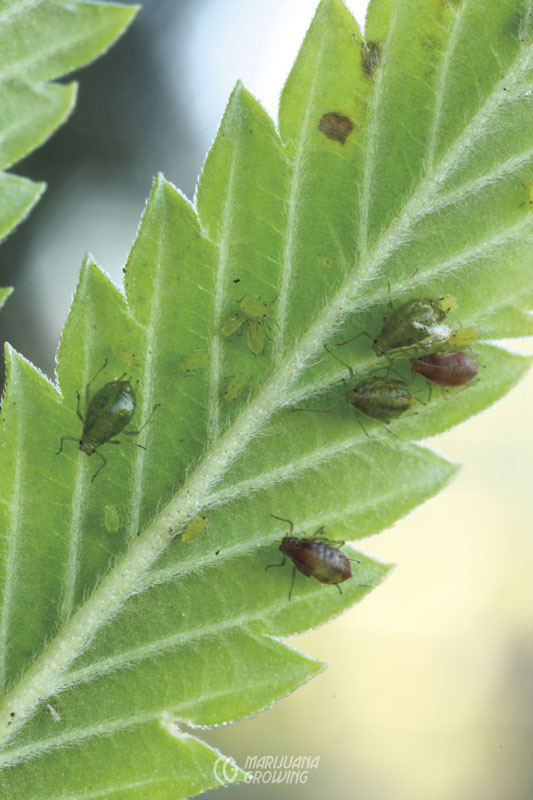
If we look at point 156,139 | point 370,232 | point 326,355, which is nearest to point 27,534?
point 326,355

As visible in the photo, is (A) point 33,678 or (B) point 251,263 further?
(B) point 251,263

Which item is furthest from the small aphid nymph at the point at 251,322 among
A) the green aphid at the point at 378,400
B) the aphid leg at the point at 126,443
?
the aphid leg at the point at 126,443

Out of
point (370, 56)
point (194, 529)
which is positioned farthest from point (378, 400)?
point (370, 56)

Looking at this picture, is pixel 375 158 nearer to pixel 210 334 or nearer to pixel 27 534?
pixel 210 334

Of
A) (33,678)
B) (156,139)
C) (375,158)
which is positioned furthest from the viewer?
(156,139)

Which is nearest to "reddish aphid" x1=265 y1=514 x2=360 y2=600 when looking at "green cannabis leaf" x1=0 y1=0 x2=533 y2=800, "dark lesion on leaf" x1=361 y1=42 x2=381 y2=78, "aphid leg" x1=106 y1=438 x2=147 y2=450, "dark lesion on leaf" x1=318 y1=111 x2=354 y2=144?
"green cannabis leaf" x1=0 y1=0 x2=533 y2=800

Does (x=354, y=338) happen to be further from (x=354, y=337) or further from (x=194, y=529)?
(x=194, y=529)

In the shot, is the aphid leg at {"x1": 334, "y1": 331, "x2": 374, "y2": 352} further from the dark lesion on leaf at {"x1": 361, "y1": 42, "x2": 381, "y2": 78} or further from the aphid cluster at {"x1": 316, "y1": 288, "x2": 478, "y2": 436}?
the dark lesion on leaf at {"x1": 361, "y1": 42, "x2": 381, "y2": 78}
